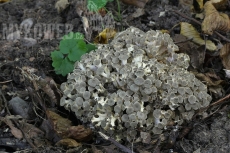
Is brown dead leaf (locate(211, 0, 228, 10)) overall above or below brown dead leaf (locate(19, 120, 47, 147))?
above

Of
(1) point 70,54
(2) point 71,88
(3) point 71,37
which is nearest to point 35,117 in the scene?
(2) point 71,88

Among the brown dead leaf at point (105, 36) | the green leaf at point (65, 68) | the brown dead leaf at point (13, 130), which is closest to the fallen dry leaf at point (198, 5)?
the brown dead leaf at point (105, 36)

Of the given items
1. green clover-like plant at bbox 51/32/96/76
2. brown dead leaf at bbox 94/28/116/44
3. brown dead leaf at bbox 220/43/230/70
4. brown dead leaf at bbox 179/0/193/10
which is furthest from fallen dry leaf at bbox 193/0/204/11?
green clover-like plant at bbox 51/32/96/76

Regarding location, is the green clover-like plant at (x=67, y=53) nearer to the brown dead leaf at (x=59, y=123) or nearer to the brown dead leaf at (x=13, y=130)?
the brown dead leaf at (x=59, y=123)

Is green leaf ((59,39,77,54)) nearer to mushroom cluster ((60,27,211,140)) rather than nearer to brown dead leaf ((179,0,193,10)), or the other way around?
mushroom cluster ((60,27,211,140))

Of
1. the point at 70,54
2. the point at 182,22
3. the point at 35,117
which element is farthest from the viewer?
the point at 182,22

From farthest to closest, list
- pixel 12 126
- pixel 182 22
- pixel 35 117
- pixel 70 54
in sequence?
pixel 182 22
pixel 70 54
pixel 35 117
pixel 12 126

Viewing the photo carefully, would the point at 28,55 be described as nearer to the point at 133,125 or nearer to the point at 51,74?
the point at 51,74
